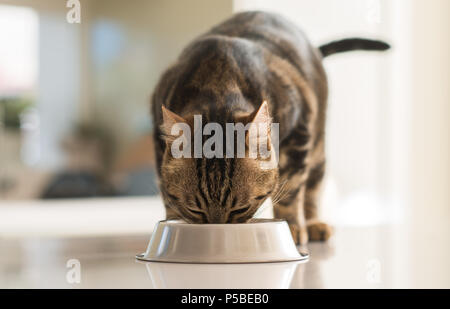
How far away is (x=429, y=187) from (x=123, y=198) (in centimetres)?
213

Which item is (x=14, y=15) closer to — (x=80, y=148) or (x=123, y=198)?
(x=80, y=148)

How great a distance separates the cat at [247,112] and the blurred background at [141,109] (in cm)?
141

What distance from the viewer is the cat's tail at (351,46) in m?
1.86

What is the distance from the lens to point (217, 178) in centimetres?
114

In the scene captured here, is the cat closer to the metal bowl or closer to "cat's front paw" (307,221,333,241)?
"cat's front paw" (307,221,333,241)

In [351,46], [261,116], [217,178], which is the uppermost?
[351,46]

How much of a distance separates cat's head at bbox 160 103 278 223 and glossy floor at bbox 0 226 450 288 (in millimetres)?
141

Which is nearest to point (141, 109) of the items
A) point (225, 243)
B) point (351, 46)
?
point (351, 46)

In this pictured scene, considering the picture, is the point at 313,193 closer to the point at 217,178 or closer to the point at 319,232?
the point at 319,232

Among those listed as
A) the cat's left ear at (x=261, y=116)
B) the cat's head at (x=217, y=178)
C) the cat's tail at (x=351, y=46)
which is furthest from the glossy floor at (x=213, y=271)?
the cat's tail at (x=351, y=46)

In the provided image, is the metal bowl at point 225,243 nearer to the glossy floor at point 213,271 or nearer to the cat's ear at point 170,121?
the glossy floor at point 213,271

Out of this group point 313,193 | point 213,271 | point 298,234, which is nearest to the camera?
point 213,271

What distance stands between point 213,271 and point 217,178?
0.23 metres

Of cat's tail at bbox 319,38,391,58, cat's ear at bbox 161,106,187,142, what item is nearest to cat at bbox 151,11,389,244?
cat's ear at bbox 161,106,187,142
